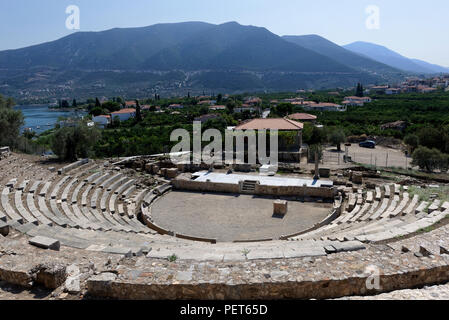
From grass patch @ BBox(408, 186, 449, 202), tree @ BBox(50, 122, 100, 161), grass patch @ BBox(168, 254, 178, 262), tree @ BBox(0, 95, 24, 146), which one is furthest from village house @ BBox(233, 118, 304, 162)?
grass patch @ BBox(168, 254, 178, 262)

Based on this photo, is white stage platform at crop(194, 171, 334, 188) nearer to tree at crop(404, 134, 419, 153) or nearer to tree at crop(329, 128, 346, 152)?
tree at crop(329, 128, 346, 152)

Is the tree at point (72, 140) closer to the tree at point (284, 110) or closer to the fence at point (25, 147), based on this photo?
the fence at point (25, 147)

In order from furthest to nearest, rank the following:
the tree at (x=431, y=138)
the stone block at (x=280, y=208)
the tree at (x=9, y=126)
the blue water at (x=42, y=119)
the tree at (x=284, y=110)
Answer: the blue water at (x=42, y=119), the tree at (x=284, y=110), the tree at (x=431, y=138), the tree at (x=9, y=126), the stone block at (x=280, y=208)

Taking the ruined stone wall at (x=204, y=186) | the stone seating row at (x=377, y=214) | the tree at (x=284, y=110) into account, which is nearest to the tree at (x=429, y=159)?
the stone seating row at (x=377, y=214)

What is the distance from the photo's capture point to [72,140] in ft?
77.7

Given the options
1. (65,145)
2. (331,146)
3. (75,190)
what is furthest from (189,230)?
(331,146)

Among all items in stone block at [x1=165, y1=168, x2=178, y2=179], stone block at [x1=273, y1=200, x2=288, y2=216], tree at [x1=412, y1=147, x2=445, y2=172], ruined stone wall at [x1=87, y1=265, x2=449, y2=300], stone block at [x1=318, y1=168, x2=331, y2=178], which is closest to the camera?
ruined stone wall at [x1=87, y1=265, x2=449, y2=300]

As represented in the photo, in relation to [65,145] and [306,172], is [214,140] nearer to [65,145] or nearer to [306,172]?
[306,172]

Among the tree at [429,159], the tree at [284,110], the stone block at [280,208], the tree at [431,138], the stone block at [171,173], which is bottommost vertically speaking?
the stone block at [280,208]

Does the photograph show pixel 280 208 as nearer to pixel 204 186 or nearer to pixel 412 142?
pixel 204 186

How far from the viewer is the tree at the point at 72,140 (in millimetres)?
23422

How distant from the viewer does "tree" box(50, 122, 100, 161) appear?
23.4 meters

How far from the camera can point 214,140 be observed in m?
35.2
